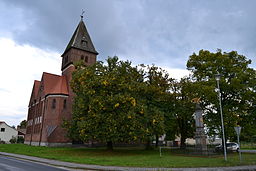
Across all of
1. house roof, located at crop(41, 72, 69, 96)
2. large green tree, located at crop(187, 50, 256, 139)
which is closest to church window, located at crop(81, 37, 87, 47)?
house roof, located at crop(41, 72, 69, 96)

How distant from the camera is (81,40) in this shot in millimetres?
47875

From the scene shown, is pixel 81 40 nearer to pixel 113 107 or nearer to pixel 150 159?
pixel 113 107

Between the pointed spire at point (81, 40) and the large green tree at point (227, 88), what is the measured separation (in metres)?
26.9

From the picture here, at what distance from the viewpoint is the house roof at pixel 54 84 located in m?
42.6

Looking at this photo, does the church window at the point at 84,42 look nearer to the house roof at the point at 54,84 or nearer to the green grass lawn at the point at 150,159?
the house roof at the point at 54,84

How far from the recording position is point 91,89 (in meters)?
25.2

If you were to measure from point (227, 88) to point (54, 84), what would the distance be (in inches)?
1330

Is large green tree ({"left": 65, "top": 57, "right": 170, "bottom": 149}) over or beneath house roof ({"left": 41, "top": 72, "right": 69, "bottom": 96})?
beneath

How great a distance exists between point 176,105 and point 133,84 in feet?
26.3

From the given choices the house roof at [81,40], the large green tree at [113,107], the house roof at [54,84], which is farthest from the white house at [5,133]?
the large green tree at [113,107]

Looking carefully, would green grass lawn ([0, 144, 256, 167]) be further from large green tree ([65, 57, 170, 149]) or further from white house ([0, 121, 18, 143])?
white house ([0, 121, 18, 143])

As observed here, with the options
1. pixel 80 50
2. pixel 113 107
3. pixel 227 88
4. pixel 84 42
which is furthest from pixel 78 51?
pixel 227 88

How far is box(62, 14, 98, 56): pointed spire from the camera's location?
46.8m

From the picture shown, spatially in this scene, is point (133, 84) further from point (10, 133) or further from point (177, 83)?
point (10, 133)
